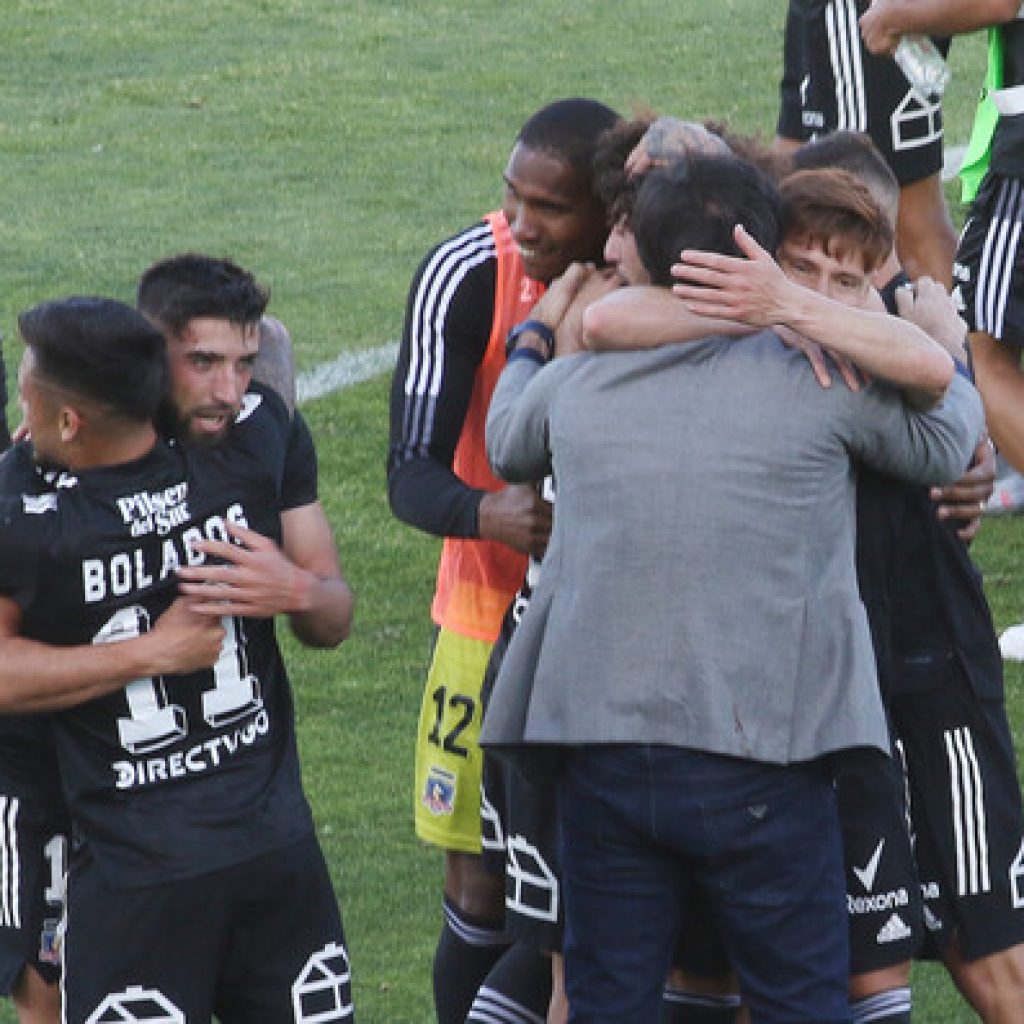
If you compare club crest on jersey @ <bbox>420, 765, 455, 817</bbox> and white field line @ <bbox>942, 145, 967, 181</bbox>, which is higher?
club crest on jersey @ <bbox>420, 765, 455, 817</bbox>

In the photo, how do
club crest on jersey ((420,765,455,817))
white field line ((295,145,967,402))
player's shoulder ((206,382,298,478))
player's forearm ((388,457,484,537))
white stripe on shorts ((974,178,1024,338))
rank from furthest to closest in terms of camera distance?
white field line ((295,145,967,402)) < white stripe on shorts ((974,178,1024,338)) < club crest on jersey ((420,765,455,817)) < player's forearm ((388,457,484,537)) < player's shoulder ((206,382,298,478))

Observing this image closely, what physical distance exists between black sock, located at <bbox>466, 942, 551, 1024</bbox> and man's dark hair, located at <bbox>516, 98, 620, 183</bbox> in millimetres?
1332

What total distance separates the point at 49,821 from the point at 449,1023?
2.99 feet

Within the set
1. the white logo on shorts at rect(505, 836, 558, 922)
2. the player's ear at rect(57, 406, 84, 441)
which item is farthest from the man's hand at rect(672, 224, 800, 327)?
the white logo on shorts at rect(505, 836, 558, 922)

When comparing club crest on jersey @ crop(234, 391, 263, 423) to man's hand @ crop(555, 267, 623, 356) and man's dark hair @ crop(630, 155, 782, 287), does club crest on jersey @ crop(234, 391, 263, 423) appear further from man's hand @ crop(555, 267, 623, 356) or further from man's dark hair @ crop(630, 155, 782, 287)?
man's dark hair @ crop(630, 155, 782, 287)

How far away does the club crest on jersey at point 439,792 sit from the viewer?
4953 millimetres

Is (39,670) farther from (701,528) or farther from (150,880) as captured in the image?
(701,528)

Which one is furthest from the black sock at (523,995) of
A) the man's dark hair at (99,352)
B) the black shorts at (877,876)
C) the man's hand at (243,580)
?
the man's dark hair at (99,352)

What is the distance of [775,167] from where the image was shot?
423 centimetres

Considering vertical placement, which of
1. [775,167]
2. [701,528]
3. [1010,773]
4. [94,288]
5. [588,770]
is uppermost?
[775,167]

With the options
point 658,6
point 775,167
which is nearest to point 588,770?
point 775,167

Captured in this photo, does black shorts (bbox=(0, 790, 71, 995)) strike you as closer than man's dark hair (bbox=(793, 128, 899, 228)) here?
No

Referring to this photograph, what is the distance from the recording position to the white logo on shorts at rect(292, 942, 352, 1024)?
14.2 ft

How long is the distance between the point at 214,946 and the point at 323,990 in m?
0.20
